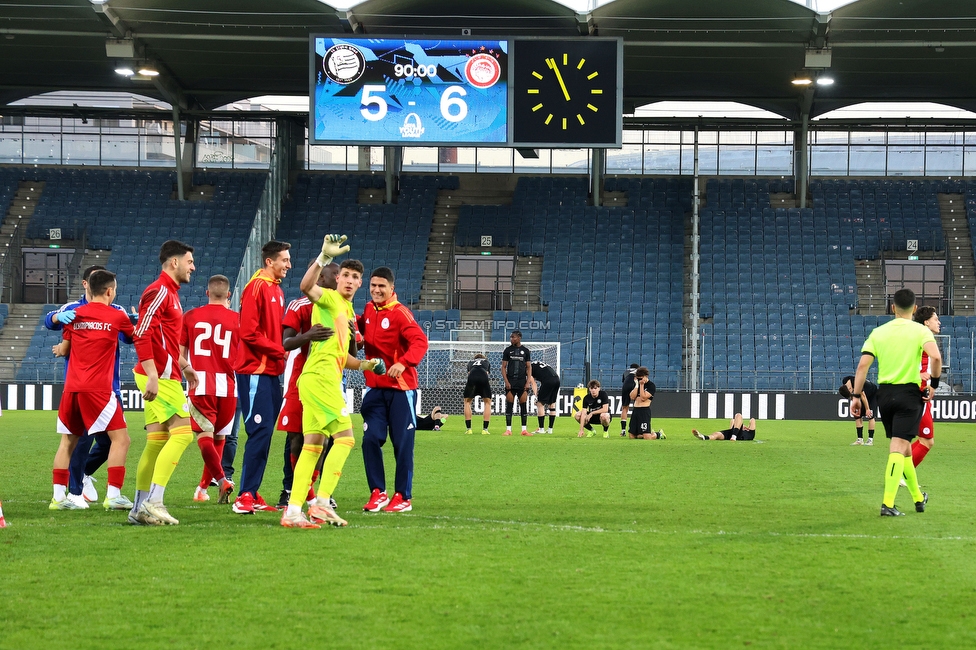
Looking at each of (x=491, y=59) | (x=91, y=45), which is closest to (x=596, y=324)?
(x=491, y=59)

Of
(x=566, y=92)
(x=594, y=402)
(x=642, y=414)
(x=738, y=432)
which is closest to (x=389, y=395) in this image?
(x=642, y=414)

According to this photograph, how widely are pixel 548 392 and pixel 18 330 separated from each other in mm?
19784

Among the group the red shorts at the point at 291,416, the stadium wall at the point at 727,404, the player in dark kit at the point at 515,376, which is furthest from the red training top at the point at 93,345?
the stadium wall at the point at 727,404

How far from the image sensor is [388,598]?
19.5ft

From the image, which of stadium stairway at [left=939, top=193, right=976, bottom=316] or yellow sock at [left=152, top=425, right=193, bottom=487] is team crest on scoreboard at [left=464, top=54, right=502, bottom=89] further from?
stadium stairway at [left=939, top=193, right=976, bottom=316]

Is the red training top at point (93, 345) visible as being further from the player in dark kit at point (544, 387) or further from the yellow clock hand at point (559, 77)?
the yellow clock hand at point (559, 77)

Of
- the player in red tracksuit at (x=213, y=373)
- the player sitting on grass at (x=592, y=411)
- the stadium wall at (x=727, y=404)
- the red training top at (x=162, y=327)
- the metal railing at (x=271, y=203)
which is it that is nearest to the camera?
the red training top at (x=162, y=327)

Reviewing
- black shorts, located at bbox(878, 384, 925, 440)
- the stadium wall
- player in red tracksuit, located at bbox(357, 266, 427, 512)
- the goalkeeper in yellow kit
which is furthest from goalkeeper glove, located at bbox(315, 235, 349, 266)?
the stadium wall

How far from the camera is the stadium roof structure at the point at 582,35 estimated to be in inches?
1160

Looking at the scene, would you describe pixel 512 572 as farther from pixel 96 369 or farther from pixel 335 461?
pixel 96 369

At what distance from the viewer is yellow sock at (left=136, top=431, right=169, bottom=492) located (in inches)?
346

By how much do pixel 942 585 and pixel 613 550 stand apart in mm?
2026

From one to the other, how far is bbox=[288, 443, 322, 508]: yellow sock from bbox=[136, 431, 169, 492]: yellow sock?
1.20 metres

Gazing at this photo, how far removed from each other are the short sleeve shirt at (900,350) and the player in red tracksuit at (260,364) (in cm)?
502
